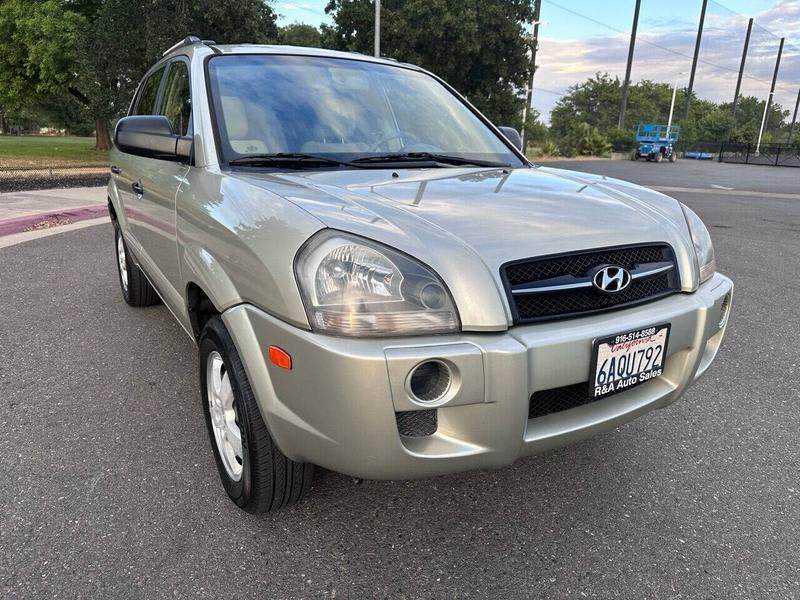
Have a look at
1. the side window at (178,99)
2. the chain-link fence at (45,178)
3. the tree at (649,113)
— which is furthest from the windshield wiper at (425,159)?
the tree at (649,113)

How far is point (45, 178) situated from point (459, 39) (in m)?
21.9

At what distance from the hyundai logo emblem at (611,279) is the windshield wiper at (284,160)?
1.16 metres

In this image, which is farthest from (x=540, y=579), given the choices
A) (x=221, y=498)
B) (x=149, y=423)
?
(x=149, y=423)

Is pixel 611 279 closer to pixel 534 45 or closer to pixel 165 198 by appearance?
pixel 165 198

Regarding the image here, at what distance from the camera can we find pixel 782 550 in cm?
202

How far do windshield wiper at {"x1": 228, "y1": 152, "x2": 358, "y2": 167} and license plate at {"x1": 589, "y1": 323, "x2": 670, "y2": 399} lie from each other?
51.4 inches

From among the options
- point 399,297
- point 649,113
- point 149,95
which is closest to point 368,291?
point 399,297

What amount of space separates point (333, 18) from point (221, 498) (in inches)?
1342

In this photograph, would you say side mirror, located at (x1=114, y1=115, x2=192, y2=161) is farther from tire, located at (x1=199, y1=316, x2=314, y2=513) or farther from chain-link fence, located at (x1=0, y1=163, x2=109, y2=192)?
chain-link fence, located at (x1=0, y1=163, x2=109, y2=192)

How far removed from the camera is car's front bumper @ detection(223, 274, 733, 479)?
61.9 inches

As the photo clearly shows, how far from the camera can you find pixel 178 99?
10.2ft

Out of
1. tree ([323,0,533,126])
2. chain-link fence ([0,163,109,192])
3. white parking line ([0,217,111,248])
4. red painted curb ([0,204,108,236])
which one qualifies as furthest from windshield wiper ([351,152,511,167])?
tree ([323,0,533,126])

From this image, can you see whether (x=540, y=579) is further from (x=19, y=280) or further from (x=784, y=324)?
(x=19, y=280)

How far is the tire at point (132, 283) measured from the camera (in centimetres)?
433
